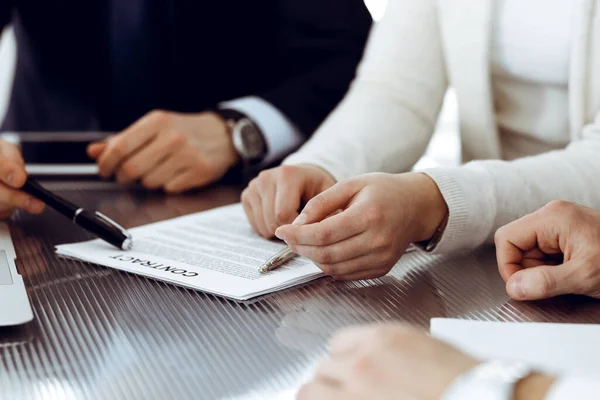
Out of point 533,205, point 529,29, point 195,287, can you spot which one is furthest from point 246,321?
point 529,29

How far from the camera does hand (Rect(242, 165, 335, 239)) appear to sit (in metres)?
0.76

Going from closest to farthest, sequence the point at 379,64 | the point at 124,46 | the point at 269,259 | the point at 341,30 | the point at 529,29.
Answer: the point at 269,259, the point at 529,29, the point at 379,64, the point at 341,30, the point at 124,46

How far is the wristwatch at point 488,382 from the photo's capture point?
348 millimetres

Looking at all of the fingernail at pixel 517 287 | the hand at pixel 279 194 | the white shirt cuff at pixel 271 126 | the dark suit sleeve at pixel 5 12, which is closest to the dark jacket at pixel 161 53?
the dark suit sleeve at pixel 5 12

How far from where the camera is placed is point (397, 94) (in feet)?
3.38

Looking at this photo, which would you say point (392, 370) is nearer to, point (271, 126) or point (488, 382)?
point (488, 382)

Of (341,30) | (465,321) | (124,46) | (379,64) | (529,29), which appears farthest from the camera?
(124,46)

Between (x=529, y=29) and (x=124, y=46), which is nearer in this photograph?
(x=529, y=29)

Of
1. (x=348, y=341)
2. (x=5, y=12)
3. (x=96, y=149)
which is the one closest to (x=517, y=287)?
(x=348, y=341)

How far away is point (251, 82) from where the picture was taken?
62.7 inches

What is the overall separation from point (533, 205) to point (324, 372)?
0.42 m

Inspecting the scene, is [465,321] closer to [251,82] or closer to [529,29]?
[529,29]

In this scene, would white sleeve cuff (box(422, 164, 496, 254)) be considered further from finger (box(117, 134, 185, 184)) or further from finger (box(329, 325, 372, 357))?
finger (box(117, 134, 185, 184))

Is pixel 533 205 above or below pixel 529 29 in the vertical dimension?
below
